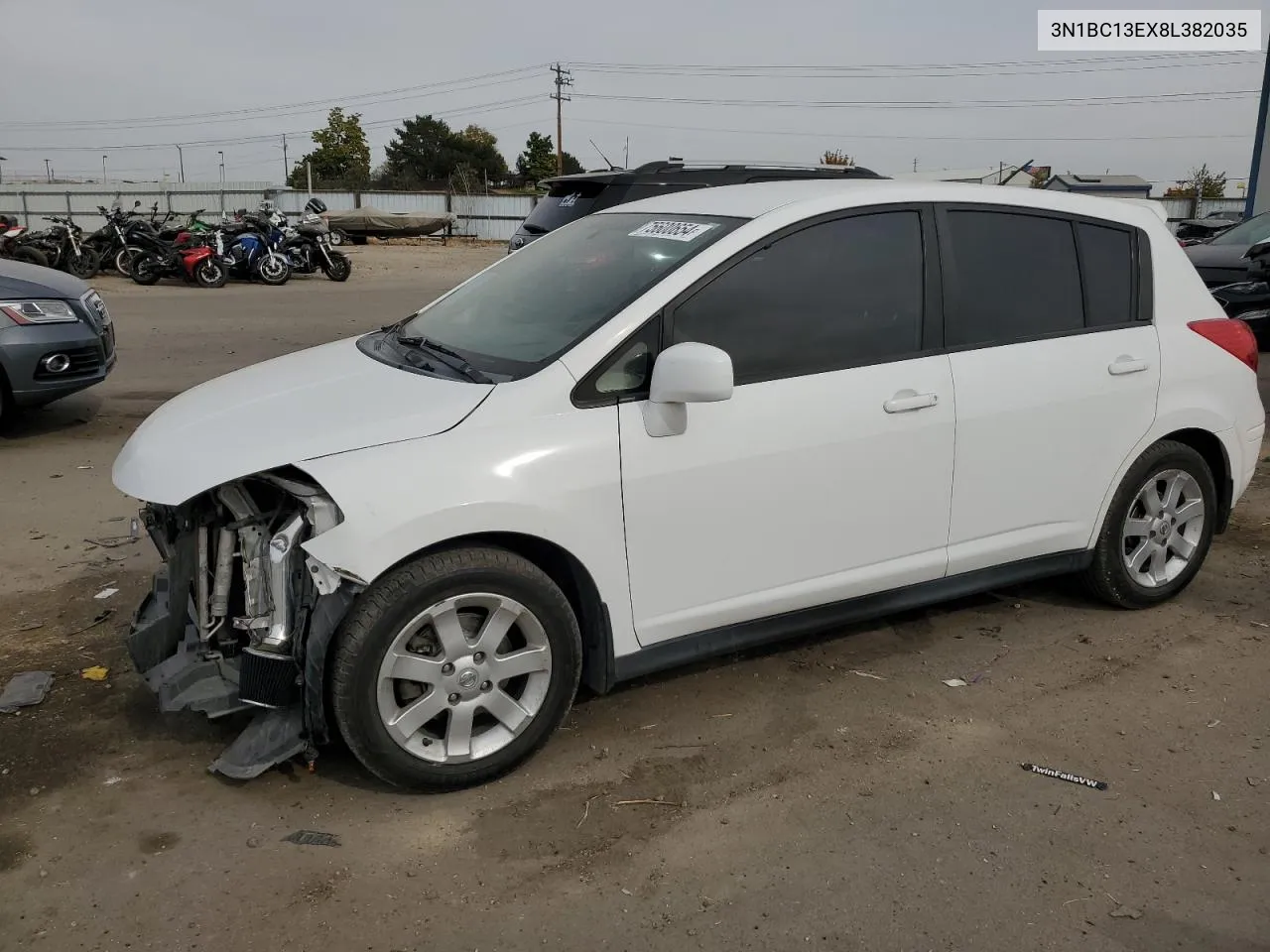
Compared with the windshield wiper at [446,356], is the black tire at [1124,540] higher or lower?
lower

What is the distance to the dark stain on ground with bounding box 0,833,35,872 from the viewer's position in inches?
113

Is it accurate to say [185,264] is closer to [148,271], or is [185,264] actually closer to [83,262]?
[148,271]

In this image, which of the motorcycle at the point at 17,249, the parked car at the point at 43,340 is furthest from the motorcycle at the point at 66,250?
the parked car at the point at 43,340

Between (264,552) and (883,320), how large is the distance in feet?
7.24

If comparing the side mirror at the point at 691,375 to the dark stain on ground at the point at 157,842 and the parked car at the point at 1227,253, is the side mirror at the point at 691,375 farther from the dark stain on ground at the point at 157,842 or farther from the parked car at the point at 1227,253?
the parked car at the point at 1227,253

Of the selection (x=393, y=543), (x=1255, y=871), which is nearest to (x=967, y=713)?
(x=1255, y=871)

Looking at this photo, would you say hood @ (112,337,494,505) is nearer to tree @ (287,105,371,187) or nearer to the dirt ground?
the dirt ground

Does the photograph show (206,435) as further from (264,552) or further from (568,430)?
(568,430)

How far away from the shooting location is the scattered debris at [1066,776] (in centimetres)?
329

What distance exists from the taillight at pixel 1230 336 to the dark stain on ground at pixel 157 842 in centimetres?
423

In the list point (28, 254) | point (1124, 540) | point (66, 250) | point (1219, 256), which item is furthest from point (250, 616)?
point (66, 250)

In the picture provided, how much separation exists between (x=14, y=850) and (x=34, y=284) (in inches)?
217

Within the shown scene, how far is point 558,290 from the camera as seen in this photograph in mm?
3834

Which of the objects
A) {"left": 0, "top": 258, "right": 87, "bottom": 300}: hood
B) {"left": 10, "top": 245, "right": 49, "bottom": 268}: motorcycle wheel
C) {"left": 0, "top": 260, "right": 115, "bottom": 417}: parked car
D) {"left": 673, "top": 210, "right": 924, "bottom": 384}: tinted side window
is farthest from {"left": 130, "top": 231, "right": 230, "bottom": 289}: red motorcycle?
{"left": 673, "top": 210, "right": 924, "bottom": 384}: tinted side window
